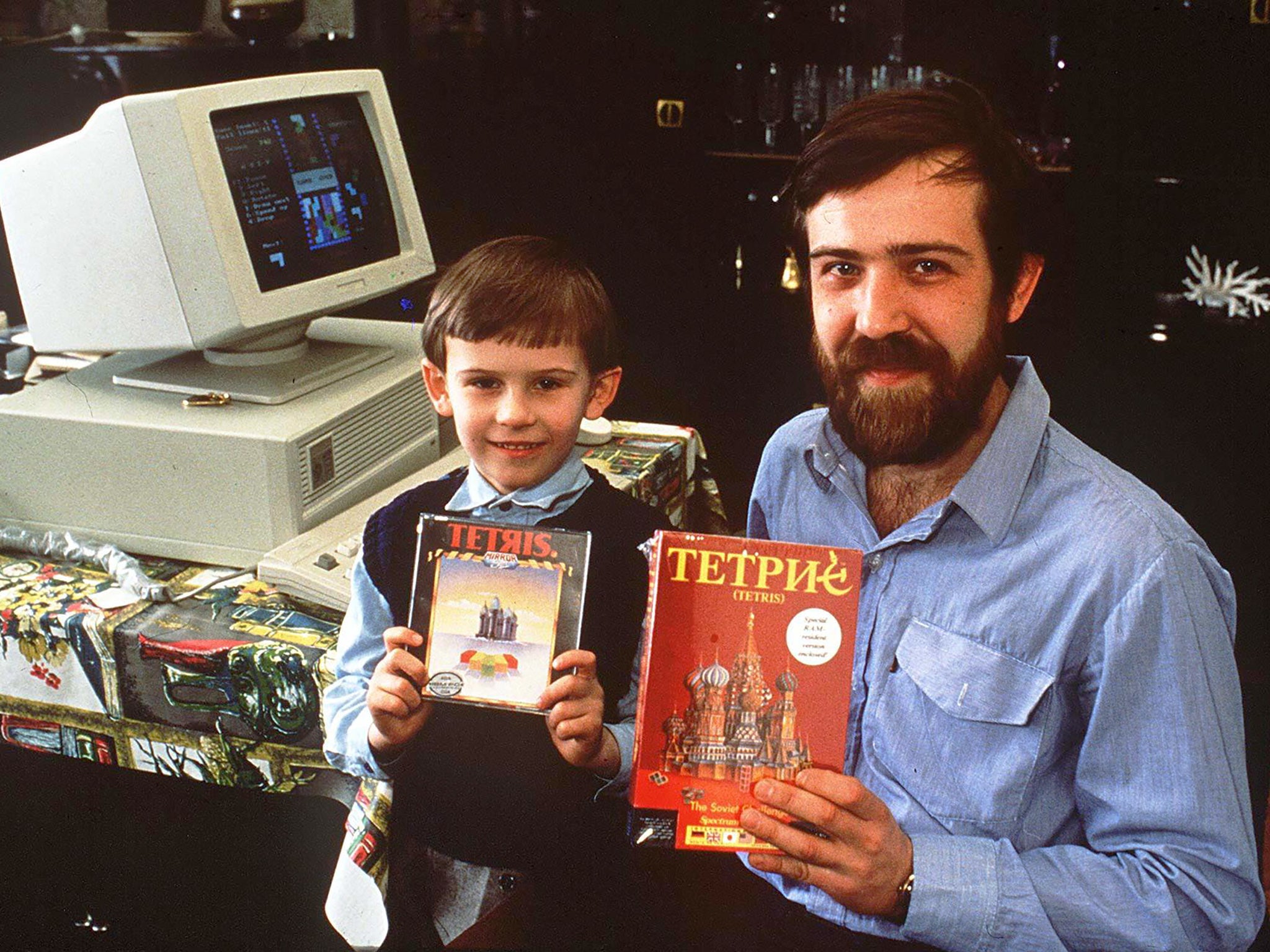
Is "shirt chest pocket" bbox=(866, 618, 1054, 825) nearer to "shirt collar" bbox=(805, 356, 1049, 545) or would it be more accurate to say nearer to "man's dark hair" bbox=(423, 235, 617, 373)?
"shirt collar" bbox=(805, 356, 1049, 545)

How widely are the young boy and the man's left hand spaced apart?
168mm

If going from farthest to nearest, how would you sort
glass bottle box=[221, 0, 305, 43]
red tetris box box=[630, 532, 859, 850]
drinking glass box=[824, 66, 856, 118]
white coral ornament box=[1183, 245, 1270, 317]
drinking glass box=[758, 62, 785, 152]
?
1. drinking glass box=[758, 62, 785, 152]
2. drinking glass box=[824, 66, 856, 118]
3. white coral ornament box=[1183, 245, 1270, 317]
4. glass bottle box=[221, 0, 305, 43]
5. red tetris box box=[630, 532, 859, 850]

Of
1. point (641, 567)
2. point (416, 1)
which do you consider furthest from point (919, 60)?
point (641, 567)

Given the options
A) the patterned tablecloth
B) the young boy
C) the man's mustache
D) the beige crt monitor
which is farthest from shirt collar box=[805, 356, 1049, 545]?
the beige crt monitor

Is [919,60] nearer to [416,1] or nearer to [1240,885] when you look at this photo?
[416,1]

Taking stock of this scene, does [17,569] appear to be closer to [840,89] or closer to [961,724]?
[961,724]

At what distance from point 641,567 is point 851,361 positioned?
0.29 m

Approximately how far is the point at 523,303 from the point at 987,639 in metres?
0.56

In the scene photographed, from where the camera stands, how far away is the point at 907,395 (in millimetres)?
1175

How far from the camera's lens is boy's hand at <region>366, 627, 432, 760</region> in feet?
3.30

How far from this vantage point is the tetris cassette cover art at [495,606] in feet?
3.28

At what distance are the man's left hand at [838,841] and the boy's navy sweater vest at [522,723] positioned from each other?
223 millimetres

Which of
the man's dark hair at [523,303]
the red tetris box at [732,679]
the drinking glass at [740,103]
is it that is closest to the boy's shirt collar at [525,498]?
the man's dark hair at [523,303]

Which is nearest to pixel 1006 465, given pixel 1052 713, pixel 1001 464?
pixel 1001 464
